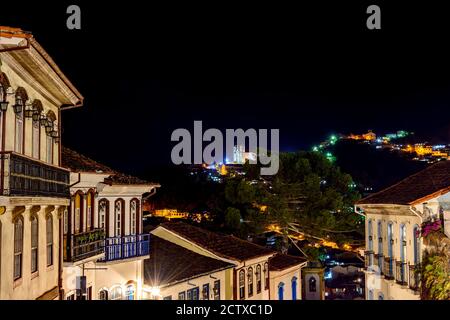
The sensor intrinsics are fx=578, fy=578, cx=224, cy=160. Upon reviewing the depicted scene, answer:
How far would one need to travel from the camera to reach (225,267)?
2709 centimetres

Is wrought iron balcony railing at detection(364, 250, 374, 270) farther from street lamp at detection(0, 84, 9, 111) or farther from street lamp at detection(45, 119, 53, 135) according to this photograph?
street lamp at detection(0, 84, 9, 111)

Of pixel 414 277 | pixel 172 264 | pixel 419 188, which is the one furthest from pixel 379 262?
pixel 172 264

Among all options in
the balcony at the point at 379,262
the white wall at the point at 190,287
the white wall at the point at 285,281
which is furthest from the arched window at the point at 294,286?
the balcony at the point at 379,262

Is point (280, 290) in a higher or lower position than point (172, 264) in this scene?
lower

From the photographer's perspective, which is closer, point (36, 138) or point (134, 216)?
point (36, 138)

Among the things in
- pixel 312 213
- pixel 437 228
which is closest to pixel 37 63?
pixel 437 228

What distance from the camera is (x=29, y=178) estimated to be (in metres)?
13.2

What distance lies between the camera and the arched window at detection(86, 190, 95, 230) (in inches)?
813

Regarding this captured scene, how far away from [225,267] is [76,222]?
30.3 ft

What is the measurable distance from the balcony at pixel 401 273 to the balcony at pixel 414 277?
0.50m

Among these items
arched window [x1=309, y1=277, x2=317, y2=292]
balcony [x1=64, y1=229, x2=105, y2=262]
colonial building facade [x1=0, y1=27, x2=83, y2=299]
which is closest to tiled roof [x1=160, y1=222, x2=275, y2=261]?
balcony [x1=64, y1=229, x2=105, y2=262]

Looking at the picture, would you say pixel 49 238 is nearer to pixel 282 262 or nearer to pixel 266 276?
pixel 266 276

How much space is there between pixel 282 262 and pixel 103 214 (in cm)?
1602
